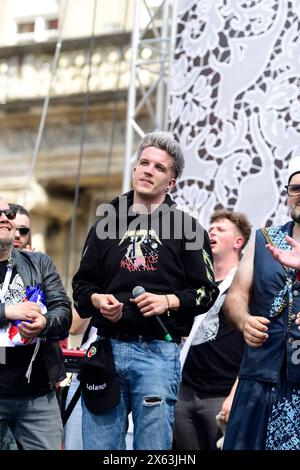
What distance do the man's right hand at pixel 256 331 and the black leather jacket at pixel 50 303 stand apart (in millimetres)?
990

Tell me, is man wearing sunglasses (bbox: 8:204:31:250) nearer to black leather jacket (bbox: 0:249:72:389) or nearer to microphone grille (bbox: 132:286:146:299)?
black leather jacket (bbox: 0:249:72:389)

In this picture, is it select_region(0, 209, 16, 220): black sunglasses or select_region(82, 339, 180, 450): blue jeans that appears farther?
select_region(0, 209, 16, 220): black sunglasses

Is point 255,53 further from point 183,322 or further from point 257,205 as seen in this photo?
point 183,322

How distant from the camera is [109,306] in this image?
4059 millimetres

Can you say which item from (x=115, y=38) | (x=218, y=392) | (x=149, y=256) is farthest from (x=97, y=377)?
(x=115, y=38)

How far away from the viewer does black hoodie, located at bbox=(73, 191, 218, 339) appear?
4211 mm

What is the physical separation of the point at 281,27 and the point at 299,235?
3216mm

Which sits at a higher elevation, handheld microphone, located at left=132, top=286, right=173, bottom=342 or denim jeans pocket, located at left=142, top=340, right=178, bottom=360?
handheld microphone, located at left=132, top=286, right=173, bottom=342

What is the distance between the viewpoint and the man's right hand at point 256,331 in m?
4.11

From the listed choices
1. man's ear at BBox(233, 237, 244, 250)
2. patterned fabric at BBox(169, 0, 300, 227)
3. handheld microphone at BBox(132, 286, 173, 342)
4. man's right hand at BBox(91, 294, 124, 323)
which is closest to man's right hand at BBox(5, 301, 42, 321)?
man's right hand at BBox(91, 294, 124, 323)

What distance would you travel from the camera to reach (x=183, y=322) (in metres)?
4.27

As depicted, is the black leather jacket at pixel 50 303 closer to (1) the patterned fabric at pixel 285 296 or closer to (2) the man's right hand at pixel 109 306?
(2) the man's right hand at pixel 109 306

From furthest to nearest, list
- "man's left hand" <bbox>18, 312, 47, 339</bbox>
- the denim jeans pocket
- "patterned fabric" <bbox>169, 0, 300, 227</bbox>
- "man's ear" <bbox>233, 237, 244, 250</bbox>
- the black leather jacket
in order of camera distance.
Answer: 1. "patterned fabric" <bbox>169, 0, 300, 227</bbox>
2. "man's ear" <bbox>233, 237, 244, 250</bbox>
3. the black leather jacket
4. "man's left hand" <bbox>18, 312, 47, 339</bbox>
5. the denim jeans pocket

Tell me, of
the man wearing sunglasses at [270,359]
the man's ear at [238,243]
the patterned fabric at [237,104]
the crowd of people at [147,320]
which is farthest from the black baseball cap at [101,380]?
the patterned fabric at [237,104]
